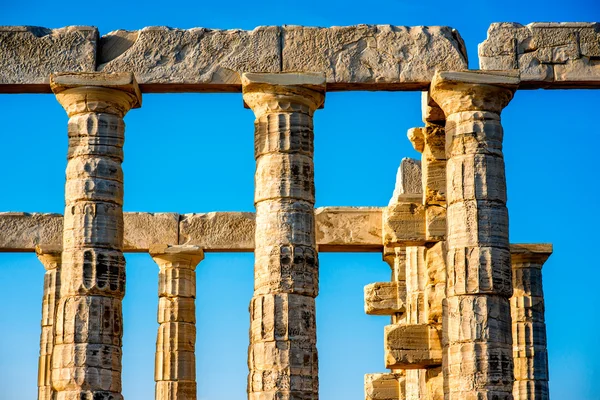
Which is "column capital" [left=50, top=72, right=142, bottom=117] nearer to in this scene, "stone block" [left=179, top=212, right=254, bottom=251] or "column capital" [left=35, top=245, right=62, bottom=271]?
"stone block" [left=179, top=212, right=254, bottom=251]

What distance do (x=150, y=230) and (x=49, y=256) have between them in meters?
2.80

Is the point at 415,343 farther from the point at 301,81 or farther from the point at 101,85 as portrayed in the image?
the point at 101,85

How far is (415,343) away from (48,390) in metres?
11.1

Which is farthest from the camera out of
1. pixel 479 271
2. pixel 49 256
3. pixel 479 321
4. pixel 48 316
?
pixel 48 316

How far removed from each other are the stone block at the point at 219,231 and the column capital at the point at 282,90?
8.19 m

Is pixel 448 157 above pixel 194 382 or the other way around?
above

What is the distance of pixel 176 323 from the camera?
38.4m

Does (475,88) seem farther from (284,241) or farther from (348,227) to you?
(348,227)

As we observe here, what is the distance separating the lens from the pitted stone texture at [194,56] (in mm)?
29594

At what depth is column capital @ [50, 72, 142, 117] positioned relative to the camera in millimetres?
29344

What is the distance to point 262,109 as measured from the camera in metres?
29.6

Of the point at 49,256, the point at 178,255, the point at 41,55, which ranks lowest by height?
the point at 178,255

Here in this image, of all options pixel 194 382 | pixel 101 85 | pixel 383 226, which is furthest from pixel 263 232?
pixel 194 382

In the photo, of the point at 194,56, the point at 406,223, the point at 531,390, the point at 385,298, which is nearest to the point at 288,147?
the point at 194,56
